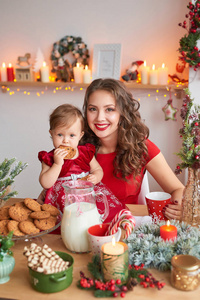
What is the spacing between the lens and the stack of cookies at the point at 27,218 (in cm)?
117

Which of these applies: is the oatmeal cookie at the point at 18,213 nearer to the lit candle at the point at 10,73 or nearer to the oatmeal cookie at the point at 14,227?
the oatmeal cookie at the point at 14,227

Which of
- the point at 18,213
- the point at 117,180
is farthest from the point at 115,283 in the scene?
the point at 117,180

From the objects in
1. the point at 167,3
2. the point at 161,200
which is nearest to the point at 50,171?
the point at 161,200

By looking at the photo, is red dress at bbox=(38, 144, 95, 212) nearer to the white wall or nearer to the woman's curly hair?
the woman's curly hair

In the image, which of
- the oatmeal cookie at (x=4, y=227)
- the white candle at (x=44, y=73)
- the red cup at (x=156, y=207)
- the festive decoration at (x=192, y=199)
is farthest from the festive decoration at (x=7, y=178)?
the white candle at (x=44, y=73)

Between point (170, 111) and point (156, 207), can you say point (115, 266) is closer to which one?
point (156, 207)

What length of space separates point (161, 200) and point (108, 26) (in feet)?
9.08

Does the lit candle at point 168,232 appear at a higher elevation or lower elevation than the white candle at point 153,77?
lower

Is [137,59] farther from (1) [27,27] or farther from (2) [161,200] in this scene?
(2) [161,200]

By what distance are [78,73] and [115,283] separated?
2.93 m

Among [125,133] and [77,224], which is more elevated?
[125,133]

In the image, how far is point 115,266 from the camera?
96 cm

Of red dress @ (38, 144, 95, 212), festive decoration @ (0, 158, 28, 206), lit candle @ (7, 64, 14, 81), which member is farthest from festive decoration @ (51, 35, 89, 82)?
festive decoration @ (0, 158, 28, 206)

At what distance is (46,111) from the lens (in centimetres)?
399
